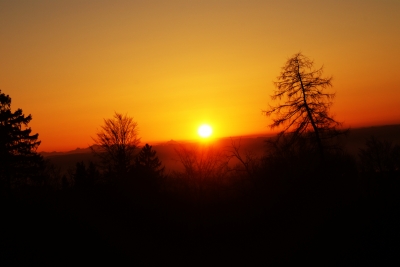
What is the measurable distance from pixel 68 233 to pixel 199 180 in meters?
14.0

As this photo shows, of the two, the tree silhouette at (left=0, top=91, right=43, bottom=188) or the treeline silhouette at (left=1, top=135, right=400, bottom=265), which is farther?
the tree silhouette at (left=0, top=91, right=43, bottom=188)

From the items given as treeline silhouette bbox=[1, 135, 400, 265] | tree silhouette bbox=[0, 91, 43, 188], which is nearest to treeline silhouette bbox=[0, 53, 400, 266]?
treeline silhouette bbox=[1, 135, 400, 265]

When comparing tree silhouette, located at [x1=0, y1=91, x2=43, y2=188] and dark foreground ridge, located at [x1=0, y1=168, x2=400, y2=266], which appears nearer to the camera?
dark foreground ridge, located at [x1=0, y1=168, x2=400, y2=266]

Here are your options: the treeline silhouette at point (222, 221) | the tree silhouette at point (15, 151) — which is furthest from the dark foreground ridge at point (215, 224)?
the tree silhouette at point (15, 151)

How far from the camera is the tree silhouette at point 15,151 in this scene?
3247 cm

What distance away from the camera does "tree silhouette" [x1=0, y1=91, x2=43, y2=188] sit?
107 ft

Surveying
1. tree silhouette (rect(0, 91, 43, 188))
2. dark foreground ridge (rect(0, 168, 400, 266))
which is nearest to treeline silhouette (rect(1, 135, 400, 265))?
dark foreground ridge (rect(0, 168, 400, 266))

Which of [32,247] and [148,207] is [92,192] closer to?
[148,207]

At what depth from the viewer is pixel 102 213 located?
1912 cm

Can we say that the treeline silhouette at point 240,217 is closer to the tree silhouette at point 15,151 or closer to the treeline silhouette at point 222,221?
the treeline silhouette at point 222,221

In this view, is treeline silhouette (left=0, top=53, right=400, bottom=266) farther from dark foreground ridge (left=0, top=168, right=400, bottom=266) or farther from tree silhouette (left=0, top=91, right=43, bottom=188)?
tree silhouette (left=0, top=91, right=43, bottom=188)

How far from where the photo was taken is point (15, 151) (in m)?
34.2

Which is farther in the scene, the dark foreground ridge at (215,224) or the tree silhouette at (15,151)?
the tree silhouette at (15,151)

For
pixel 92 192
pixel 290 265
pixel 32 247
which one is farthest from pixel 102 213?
pixel 290 265
